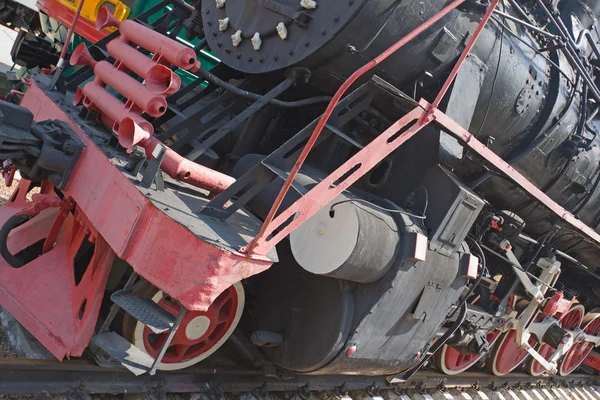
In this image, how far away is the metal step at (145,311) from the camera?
2.54 m

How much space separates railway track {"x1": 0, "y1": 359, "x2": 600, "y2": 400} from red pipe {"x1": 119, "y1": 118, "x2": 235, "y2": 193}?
122 cm

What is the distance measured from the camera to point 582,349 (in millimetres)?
7801

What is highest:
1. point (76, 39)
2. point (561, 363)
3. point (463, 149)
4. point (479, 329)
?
point (463, 149)

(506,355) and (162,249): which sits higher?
(162,249)

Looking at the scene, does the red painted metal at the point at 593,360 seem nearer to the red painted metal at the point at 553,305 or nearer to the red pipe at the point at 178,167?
the red painted metal at the point at 553,305

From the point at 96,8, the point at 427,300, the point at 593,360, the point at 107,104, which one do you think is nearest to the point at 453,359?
the point at 427,300

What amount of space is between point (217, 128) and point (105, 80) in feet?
2.31

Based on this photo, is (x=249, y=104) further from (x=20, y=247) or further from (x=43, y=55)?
(x=43, y=55)

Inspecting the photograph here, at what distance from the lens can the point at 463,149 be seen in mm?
3852

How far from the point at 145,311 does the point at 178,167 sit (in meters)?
0.70

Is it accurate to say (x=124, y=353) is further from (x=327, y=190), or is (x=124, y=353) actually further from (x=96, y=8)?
(x=96, y=8)

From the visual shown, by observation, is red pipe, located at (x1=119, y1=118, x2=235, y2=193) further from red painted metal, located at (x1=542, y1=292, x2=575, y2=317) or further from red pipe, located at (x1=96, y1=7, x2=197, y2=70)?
red painted metal, located at (x1=542, y1=292, x2=575, y2=317)

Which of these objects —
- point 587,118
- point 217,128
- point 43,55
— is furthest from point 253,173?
point 587,118

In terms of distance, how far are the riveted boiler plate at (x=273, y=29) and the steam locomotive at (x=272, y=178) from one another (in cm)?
1
